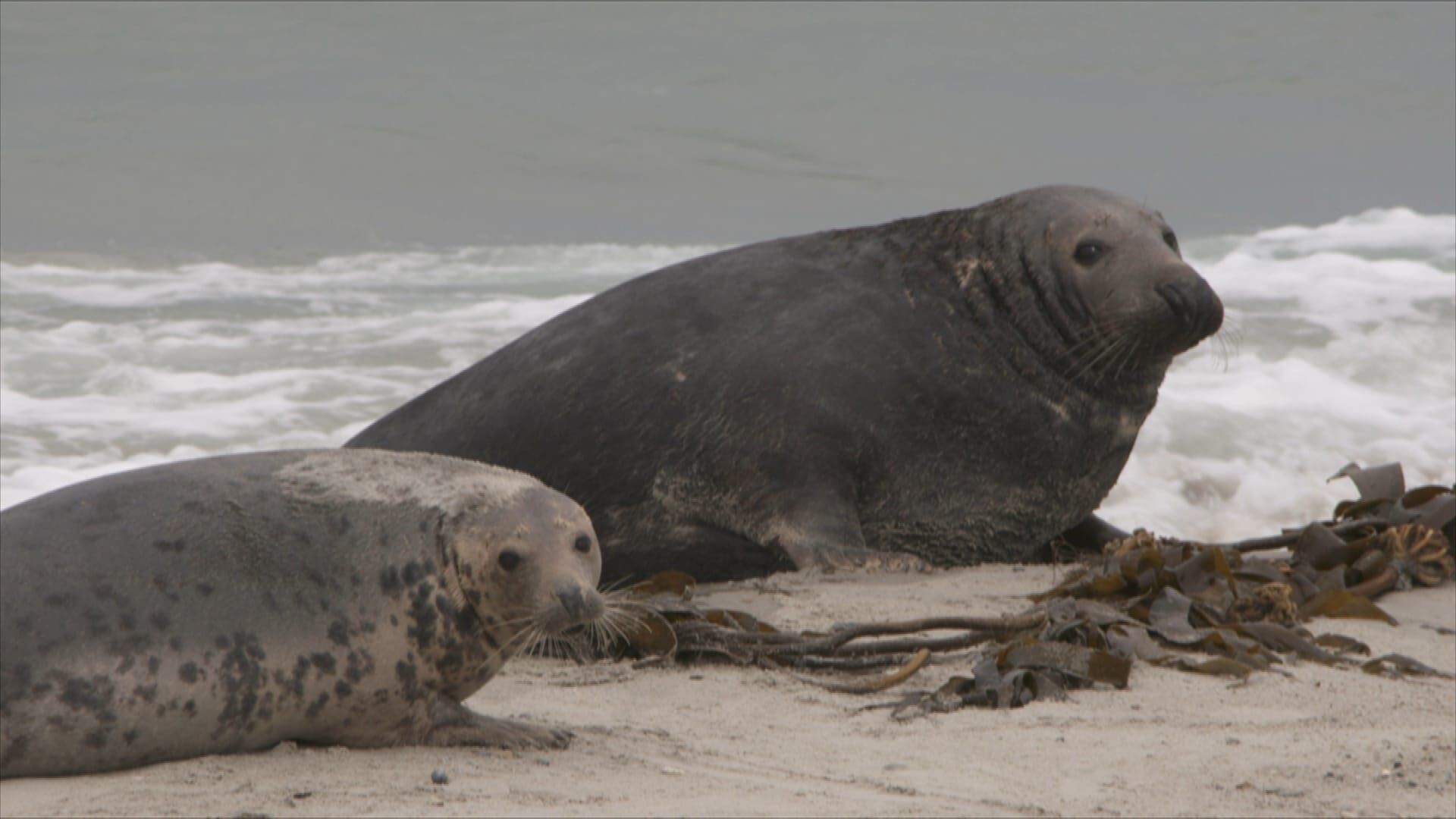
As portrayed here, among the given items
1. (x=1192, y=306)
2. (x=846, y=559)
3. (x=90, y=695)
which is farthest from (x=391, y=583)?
(x=1192, y=306)

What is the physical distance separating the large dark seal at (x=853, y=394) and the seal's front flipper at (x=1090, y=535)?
0.05 feet

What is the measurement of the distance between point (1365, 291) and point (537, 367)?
10981 mm

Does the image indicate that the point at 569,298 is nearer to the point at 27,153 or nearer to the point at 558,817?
the point at 27,153

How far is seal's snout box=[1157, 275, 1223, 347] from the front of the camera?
19.8 feet

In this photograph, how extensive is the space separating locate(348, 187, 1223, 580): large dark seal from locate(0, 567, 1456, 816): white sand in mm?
1462

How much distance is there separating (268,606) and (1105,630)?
6.46 ft

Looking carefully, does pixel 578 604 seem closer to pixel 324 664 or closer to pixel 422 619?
pixel 422 619

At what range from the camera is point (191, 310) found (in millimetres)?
14844

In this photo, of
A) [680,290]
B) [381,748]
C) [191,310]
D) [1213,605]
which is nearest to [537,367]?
[680,290]

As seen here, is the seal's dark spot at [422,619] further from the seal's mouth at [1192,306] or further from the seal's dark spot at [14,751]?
the seal's mouth at [1192,306]

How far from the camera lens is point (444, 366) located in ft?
40.4

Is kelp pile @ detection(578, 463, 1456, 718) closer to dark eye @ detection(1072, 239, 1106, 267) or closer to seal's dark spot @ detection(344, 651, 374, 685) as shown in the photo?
seal's dark spot @ detection(344, 651, 374, 685)

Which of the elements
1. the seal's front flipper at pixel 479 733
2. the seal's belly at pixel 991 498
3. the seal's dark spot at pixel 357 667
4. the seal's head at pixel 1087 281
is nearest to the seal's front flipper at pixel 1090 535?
the seal's belly at pixel 991 498

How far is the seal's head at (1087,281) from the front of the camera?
6219 millimetres
